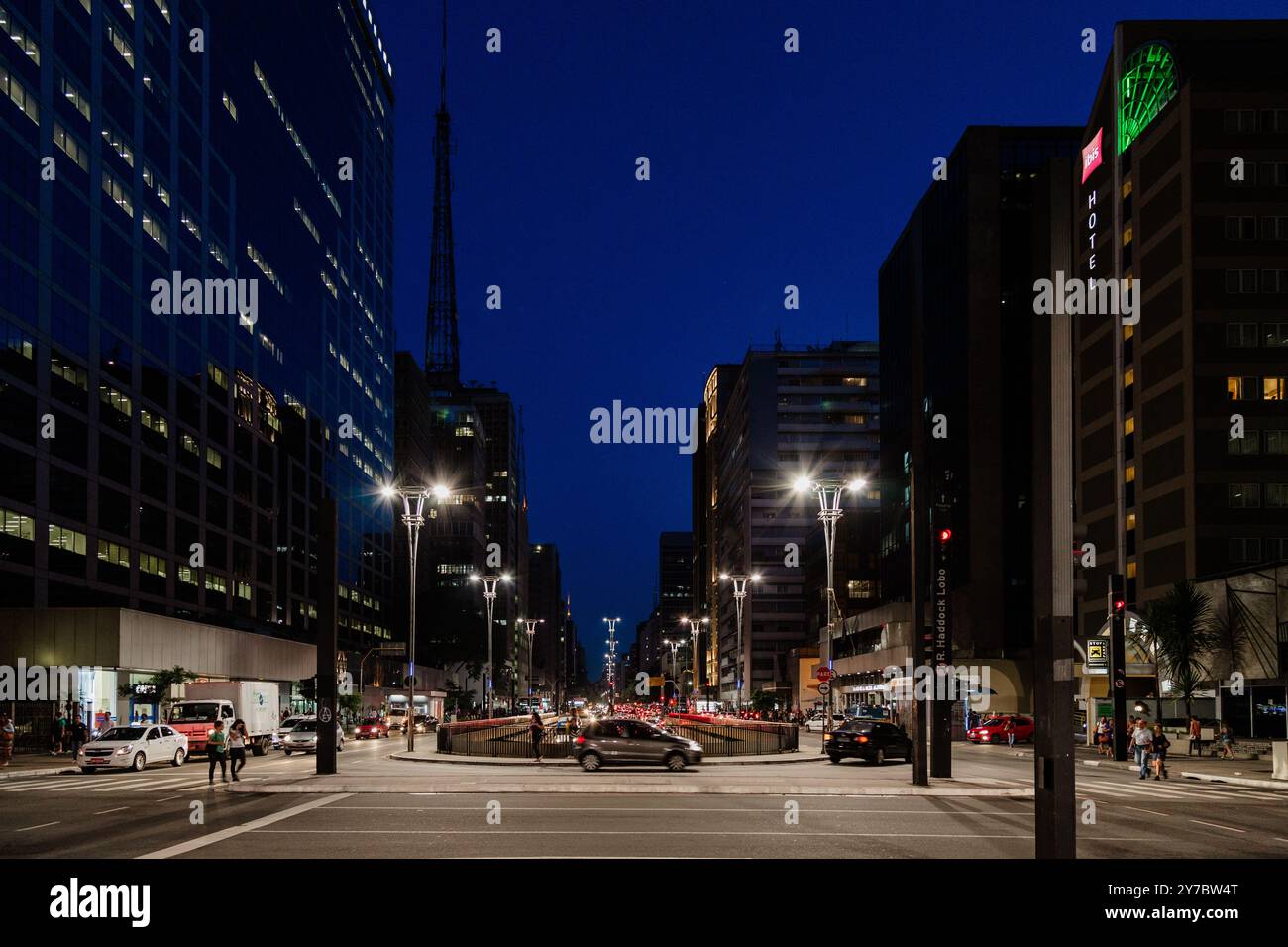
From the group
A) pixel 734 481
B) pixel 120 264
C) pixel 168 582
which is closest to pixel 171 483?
pixel 168 582

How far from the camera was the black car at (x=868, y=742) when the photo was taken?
4131 cm

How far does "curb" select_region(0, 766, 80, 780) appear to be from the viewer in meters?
37.4

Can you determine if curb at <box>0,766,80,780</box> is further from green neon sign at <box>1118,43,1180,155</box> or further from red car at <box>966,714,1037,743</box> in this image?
green neon sign at <box>1118,43,1180,155</box>

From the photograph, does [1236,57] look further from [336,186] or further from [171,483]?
[336,186]

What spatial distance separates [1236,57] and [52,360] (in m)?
82.1

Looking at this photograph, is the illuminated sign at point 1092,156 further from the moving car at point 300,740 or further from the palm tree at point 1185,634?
the moving car at point 300,740

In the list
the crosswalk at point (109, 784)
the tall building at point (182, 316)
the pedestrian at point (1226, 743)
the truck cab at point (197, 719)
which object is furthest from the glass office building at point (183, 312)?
the pedestrian at point (1226, 743)

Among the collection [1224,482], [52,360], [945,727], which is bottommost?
[945,727]

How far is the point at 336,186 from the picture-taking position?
144000 mm

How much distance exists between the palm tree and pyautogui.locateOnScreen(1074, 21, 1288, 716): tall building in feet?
22.3

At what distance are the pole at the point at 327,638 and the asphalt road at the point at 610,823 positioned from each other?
7.57 feet

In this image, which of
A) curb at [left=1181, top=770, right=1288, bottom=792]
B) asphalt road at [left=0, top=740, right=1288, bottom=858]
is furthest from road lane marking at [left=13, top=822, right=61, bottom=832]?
curb at [left=1181, top=770, right=1288, bottom=792]

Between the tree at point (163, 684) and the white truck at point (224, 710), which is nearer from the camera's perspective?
the white truck at point (224, 710)
